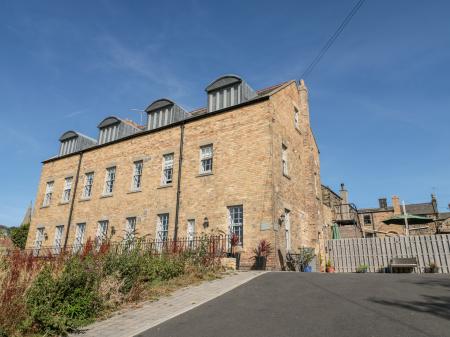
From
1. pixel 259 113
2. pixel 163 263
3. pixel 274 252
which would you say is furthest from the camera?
pixel 259 113

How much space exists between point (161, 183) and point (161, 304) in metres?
11.0

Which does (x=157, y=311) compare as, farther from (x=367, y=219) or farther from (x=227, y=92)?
(x=367, y=219)

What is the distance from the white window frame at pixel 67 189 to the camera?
23184 mm

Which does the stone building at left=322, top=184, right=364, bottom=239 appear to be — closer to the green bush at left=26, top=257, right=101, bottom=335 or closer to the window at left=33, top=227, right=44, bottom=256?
the green bush at left=26, top=257, right=101, bottom=335

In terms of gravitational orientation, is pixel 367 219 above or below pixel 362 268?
above

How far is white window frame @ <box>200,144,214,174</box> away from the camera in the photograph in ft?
56.2

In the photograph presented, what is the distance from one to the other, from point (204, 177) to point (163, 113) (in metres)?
6.00

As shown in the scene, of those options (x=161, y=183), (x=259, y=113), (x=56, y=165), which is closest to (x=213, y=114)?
(x=259, y=113)

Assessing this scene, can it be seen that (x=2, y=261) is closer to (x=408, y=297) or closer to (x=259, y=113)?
(x=408, y=297)

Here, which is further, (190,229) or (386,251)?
(190,229)

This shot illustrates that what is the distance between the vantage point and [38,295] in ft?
20.9

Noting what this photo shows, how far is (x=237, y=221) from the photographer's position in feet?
49.8

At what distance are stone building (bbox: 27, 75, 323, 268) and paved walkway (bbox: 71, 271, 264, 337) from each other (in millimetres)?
5017

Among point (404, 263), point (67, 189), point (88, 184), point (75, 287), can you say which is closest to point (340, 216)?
point (404, 263)
